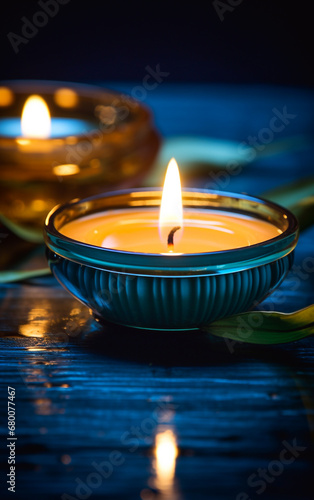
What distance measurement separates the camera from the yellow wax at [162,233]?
506mm

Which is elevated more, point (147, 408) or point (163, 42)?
point (147, 408)

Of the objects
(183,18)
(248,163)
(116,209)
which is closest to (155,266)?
(116,209)

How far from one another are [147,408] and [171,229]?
158 millimetres

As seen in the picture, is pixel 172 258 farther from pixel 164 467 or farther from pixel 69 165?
pixel 69 165

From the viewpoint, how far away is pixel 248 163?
0.86 m

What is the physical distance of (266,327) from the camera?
0.45 m

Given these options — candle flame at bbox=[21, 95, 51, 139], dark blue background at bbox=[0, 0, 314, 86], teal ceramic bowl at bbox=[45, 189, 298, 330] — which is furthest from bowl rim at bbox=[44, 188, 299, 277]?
dark blue background at bbox=[0, 0, 314, 86]

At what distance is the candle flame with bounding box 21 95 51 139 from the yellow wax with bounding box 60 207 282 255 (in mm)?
224

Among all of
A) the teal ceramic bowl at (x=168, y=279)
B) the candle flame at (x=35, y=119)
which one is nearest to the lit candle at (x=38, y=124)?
the candle flame at (x=35, y=119)

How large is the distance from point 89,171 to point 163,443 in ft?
1.12

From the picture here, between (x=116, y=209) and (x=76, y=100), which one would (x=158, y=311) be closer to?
(x=116, y=209)

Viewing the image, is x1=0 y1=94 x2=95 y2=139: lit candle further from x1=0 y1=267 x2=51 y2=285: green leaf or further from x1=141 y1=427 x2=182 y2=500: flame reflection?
x1=141 y1=427 x2=182 y2=500: flame reflection

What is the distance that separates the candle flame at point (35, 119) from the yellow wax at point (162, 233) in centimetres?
22

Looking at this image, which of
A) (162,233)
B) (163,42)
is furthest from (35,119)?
(163,42)
